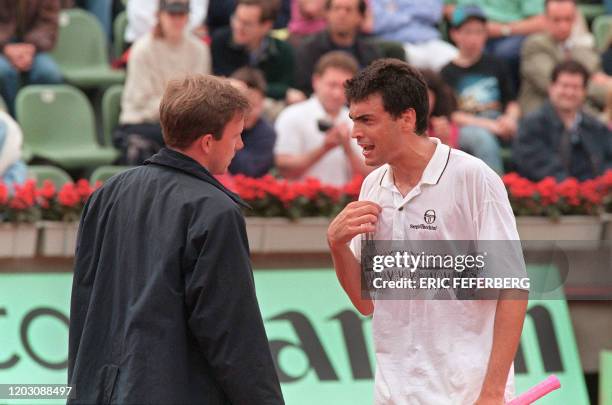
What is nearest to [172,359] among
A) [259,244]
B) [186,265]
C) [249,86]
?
[186,265]

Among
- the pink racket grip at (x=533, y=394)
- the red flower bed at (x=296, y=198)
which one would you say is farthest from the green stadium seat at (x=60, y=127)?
the pink racket grip at (x=533, y=394)

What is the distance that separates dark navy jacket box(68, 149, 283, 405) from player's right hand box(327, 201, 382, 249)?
477 millimetres

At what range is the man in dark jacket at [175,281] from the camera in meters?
3.86

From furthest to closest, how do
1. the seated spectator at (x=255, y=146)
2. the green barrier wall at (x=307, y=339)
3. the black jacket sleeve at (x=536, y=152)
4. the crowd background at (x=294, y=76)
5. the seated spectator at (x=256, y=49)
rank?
the seated spectator at (x=256, y=49) → the black jacket sleeve at (x=536, y=152) → the crowd background at (x=294, y=76) → the seated spectator at (x=255, y=146) → the green barrier wall at (x=307, y=339)

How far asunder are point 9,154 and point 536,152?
3851 mm

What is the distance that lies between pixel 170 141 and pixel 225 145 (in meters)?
0.17

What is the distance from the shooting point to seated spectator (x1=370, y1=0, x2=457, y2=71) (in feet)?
36.7

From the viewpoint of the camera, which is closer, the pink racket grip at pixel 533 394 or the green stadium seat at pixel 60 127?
the pink racket grip at pixel 533 394

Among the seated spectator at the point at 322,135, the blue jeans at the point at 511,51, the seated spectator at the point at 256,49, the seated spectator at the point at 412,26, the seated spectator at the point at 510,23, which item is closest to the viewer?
the seated spectator at the point at 322,135

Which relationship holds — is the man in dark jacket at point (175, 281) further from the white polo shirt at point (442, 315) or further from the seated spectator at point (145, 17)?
the seated spectator at point (145, 17)

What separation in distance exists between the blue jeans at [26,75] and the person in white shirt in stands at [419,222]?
5.98m

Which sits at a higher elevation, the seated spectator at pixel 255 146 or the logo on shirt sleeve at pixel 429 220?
the logo on shirt sleeve at pixel 429 220

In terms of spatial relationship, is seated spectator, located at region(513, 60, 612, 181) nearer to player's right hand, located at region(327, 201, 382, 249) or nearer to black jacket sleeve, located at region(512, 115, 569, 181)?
black jacket sleeve, located at region(512, 115, 569, 181)

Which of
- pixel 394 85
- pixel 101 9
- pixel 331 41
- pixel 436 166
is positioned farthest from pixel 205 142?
pixel 101 9
